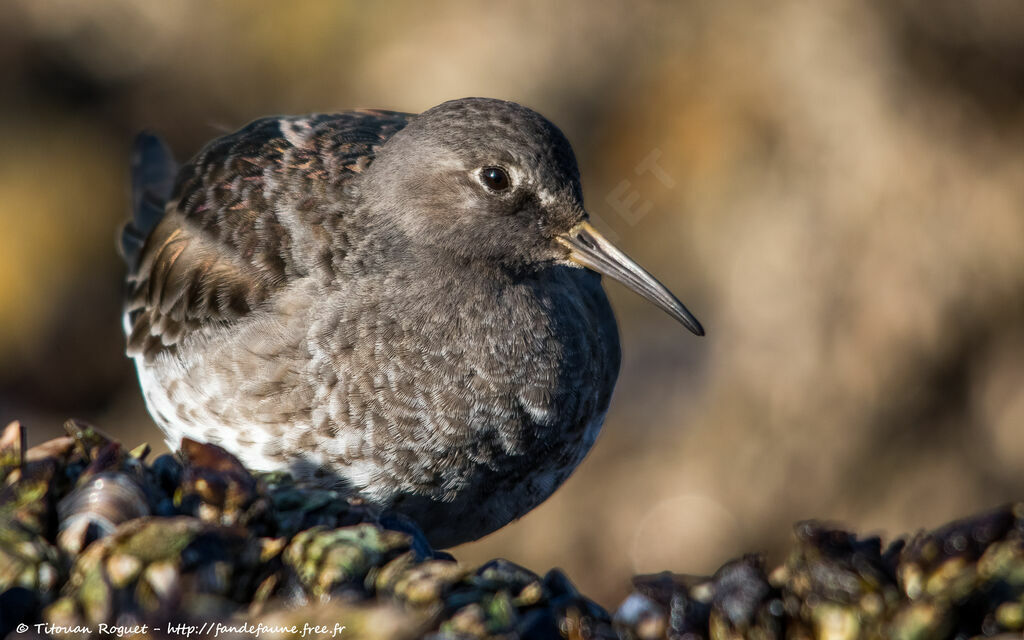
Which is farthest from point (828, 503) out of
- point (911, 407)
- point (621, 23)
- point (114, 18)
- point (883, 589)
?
point (114, 18)

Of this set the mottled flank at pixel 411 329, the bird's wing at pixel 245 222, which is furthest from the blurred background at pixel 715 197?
the mottled flank at pixel 411 329

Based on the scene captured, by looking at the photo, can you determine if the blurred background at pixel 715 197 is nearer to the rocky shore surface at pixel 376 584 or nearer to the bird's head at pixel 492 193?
the bird's head at pixel 492 193

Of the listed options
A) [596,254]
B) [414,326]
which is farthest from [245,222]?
A: [596,254]

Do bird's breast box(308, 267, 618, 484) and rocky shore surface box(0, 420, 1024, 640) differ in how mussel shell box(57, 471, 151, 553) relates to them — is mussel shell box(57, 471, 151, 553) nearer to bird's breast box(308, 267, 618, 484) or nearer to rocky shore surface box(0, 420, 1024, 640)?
rocky shore surface box(0, 420, 1024, 640)

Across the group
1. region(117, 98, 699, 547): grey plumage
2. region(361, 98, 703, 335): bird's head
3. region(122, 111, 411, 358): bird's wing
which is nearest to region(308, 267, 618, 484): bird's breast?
region(117, 98, 699, 547): grey plumage

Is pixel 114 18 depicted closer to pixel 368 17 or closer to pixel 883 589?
pixel 368 17

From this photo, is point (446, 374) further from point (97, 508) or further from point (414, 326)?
point (97, 508)
